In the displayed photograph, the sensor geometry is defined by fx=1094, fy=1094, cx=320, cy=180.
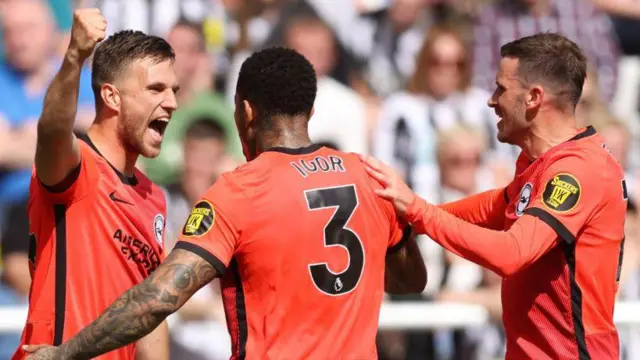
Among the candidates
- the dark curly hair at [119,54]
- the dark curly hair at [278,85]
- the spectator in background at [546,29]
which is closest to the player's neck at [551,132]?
the dark curly hair at [278,85]

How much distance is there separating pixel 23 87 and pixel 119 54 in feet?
13.0

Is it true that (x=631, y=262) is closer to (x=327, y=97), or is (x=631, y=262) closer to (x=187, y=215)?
(x=327, y=97)

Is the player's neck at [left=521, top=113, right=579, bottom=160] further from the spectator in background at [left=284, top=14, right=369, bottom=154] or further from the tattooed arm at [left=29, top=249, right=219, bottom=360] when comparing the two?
the spectator in background at [left=284, top=14, right=369, bottom=154]

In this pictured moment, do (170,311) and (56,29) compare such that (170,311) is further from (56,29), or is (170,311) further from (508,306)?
(56,29)

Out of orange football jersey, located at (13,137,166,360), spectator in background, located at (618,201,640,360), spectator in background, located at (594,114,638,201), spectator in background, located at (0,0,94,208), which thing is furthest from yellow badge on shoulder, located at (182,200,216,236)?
spectator in background, located at (594,114,638,201)

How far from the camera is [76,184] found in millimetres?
4930

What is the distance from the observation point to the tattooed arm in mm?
4582

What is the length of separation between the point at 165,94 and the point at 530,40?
1.84 m

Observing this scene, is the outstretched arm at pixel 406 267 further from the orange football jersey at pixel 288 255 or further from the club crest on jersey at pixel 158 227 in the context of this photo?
the club crest on jersey at pixel 158 227

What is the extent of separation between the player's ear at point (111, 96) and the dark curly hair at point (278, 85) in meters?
0.81

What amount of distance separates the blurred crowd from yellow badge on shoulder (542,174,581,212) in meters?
3.31

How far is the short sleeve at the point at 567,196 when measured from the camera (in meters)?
5.02

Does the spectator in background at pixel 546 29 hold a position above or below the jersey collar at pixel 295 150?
above

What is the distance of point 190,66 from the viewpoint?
9.66 meters
